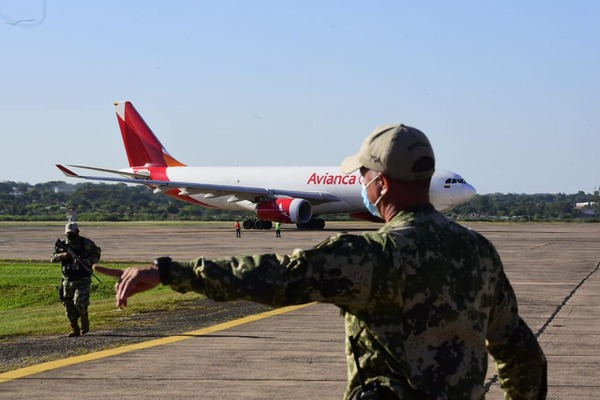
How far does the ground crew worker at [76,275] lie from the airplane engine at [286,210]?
121ft

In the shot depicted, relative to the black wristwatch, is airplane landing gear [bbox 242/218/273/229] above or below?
below

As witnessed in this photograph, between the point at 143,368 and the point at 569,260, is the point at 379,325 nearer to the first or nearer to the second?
the point at 143,368

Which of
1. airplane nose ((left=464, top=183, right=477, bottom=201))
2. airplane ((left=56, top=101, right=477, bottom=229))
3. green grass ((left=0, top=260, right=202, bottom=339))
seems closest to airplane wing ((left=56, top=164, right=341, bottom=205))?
airplane ((left=56, top=101, right=477, bottom=229))

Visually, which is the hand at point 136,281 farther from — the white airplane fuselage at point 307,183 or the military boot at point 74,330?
the white airplane fuselage at point 307,183

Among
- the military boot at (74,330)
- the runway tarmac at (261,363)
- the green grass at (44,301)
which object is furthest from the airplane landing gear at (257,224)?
the military boot at (74,330)

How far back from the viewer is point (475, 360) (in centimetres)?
401

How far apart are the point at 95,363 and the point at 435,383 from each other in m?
8.24

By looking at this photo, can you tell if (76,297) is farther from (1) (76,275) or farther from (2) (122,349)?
(2) (122,349)

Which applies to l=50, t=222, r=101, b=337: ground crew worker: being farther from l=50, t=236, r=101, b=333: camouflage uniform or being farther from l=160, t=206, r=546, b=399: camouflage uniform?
l=160, t=206, r=546, b=399: camouflage uniform

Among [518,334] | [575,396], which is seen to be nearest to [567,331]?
[575,396]

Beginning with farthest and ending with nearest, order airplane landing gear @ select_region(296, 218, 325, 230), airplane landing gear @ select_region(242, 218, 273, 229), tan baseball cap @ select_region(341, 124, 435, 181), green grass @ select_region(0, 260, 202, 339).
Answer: airplane landing gear @ select_region(242, 218, 273, 229) → airplane landing gear @ select_region(296, 218, 325, 230) → green grass @ select_region(0, 260, 202, 339) → tan baseball cap @ select_region(341, 124, 435, 181)

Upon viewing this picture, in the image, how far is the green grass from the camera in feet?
53.2

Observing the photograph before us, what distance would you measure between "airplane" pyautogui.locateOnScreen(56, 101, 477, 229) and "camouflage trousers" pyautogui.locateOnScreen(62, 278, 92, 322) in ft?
111

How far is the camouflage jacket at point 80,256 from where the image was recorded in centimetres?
1499
